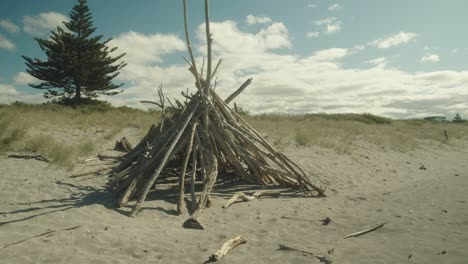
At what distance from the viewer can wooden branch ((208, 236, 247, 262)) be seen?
2829mm

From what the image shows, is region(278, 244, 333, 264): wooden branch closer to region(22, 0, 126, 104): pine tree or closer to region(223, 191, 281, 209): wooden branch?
region(223, 191, 281, 209): wooden branch

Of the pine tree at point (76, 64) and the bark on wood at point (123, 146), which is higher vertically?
the pine tree at point (76, 64)

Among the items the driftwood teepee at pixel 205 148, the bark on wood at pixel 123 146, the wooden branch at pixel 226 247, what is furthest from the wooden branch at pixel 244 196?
the bark on wood at pixel 123 146

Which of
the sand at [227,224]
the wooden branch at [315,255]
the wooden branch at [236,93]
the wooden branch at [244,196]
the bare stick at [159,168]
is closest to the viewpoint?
the wooden branch at [315,255]

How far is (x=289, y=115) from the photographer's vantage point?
73.5ft

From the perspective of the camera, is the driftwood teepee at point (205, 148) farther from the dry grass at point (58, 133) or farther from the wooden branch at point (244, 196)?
the dry grass at point (58, 133)

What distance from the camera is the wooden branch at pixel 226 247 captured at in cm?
283

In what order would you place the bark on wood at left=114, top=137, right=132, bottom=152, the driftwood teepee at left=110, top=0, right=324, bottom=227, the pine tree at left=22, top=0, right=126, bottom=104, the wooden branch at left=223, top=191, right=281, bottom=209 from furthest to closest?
the pine tree at left=22, top=0, right=126, bottom=104 → the bark on wood at left=114, top=137, right=132, bottom=152 → the driftwood teepee at left=110, top=0, right=324, bottom=227 → the wooden branch at left=223, top=191, right=281, bottom=209

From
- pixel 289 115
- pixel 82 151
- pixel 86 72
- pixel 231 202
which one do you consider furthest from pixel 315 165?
pixel 86 72

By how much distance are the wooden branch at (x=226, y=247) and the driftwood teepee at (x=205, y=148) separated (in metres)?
1.36

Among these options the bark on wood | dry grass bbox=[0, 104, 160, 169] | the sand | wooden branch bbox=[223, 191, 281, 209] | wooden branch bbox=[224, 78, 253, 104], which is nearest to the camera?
the sand

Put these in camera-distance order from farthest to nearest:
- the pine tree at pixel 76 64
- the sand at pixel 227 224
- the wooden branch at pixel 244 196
Answer: 1. the pine tree at pixel 76 64
2. the wooden branch at pixel 244 196
3. the sand at pixel 227 224

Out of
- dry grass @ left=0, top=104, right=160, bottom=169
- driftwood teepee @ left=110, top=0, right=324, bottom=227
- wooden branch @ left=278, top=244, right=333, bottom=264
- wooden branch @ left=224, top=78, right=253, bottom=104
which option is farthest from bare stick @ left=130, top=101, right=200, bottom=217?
dry grass @ left=0, top=104, right=160, bottom=169

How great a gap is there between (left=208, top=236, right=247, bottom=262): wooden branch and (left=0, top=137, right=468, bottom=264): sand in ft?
0.17
